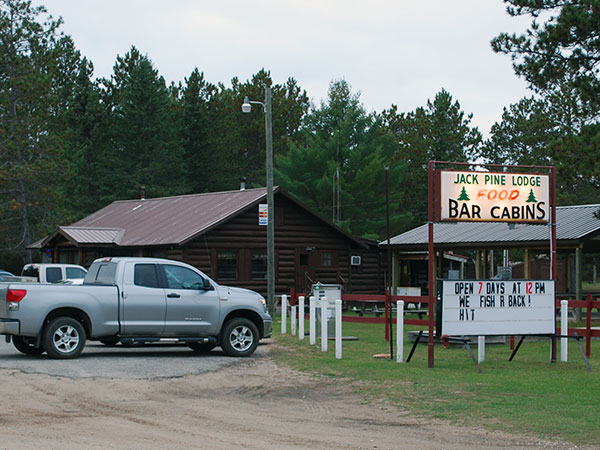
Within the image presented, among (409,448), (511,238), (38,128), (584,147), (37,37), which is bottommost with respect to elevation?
(409,448)

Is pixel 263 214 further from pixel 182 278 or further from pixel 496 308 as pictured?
pixel 496 308

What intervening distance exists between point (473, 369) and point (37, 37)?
132 feet

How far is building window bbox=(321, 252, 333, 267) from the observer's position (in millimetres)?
38531

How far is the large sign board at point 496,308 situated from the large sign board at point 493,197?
3.91 feet

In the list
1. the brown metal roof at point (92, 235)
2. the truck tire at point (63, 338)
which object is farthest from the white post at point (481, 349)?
the brown metal roof at point (92, 235)

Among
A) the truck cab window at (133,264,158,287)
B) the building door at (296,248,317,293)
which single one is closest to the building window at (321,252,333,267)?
the building door at (296,248,317,293)

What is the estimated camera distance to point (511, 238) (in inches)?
1243

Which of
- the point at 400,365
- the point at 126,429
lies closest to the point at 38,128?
the point at 400,365

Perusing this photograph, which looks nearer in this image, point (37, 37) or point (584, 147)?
point (584, 147)

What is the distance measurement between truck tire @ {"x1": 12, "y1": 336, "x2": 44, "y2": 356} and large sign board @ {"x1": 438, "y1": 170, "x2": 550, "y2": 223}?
8.17 metres

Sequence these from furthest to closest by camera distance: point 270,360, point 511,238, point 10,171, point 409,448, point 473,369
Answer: point 10,171 → point 511,238 → point 270,360 → point 473,369 → point 409,448

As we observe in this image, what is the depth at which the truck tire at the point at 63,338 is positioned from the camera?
664 inches

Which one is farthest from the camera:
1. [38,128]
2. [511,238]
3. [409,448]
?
[38,128]

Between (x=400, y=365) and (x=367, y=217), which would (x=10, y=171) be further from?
(x=400, y=365)
